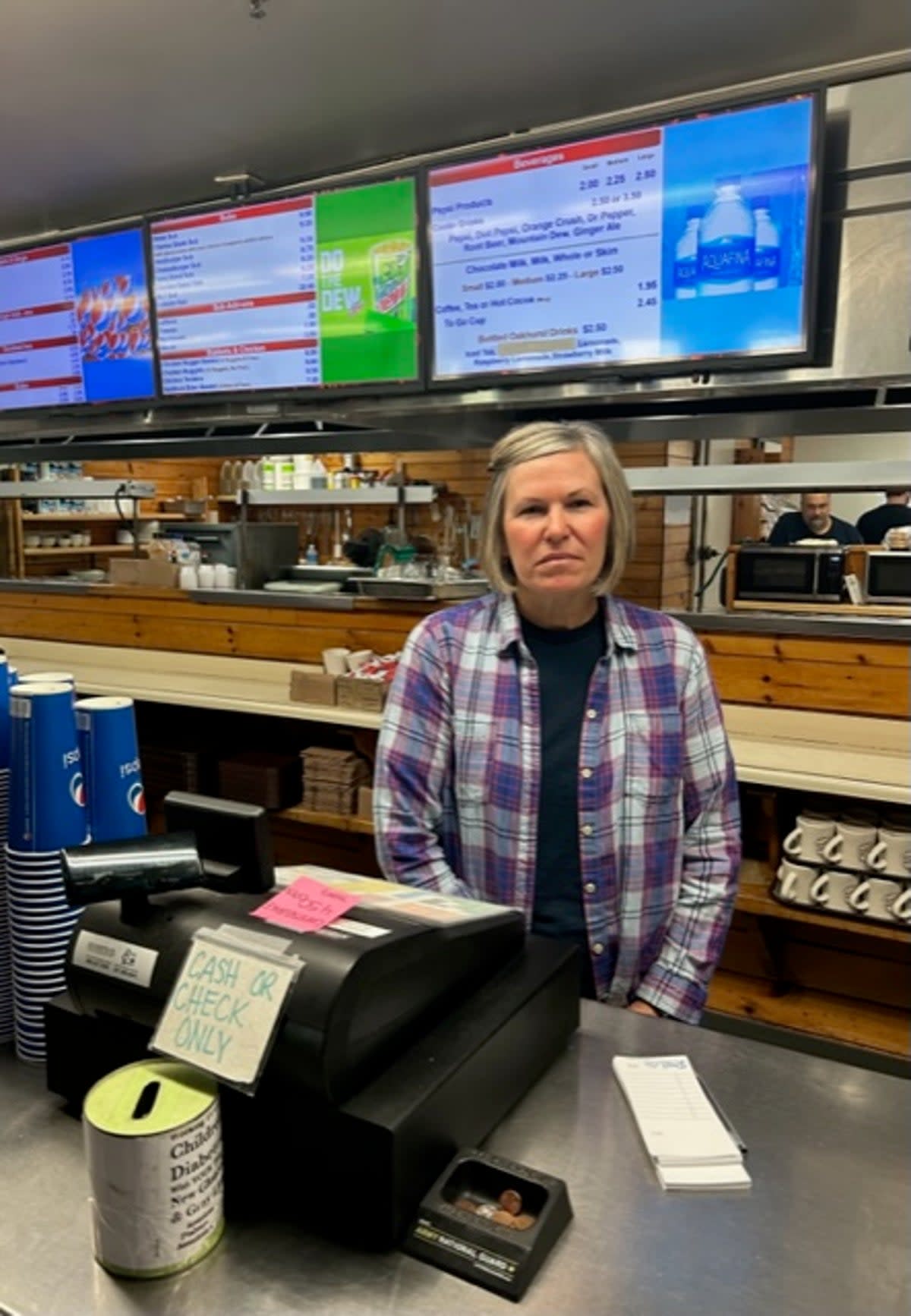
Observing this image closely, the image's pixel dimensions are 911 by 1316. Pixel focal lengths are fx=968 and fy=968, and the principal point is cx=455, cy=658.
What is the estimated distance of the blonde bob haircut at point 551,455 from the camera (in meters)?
1.59

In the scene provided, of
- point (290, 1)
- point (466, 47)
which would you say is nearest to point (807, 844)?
point (466, 47)

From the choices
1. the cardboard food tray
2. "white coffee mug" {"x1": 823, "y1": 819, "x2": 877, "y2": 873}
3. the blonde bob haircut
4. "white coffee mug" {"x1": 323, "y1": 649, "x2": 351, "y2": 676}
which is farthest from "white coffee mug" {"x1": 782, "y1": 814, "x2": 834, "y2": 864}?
"white coffee mug" {"x1": 323, "y1": 649, "x2": 351, "y2": 676}

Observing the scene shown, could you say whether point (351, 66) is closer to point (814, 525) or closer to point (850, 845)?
point (814, 525)

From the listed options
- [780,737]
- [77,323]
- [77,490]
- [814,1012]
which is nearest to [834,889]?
[780,737]

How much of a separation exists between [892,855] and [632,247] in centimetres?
173

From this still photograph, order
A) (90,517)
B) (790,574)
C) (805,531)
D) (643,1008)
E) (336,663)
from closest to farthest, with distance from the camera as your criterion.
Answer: (643,1008)
(790,574)
(336,663)
(805,531)
(90,517)

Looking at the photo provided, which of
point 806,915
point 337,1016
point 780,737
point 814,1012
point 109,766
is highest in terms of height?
point 109,766

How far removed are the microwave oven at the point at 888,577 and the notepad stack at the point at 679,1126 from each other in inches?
75.9

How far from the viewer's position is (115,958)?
37.3 inches

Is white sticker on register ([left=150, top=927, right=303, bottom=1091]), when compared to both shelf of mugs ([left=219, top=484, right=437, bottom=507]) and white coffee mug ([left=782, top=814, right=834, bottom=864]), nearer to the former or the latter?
white coffee mug ([left=782, top=814, right=834, bottom=864])

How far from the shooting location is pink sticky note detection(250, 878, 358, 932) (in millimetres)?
913

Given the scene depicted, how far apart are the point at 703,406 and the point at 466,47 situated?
3.90 ft

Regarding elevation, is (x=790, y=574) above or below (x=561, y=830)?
above

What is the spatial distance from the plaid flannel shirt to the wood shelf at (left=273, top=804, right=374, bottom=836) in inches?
58.8
